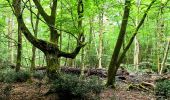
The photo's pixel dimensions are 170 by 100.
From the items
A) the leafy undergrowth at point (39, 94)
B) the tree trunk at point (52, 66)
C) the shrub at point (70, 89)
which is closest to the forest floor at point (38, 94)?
the leafy undergrowth at point (39, 94)

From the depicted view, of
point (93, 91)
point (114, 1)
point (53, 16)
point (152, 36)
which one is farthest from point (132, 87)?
point (152, 36)

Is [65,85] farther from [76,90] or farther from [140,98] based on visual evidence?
[140,98]

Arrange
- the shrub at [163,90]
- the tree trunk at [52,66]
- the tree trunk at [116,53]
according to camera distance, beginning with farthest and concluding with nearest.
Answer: the tree trunk at [116,53] → the shrub at [163,90] → the tree trunk at [52,66]

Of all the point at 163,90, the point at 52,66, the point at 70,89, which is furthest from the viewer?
the point at 163,90

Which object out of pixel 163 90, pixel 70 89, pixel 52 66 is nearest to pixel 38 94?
pixel 52 66

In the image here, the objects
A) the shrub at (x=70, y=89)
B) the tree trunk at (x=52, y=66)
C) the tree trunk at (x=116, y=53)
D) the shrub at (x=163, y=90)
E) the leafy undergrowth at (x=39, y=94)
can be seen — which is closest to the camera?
the shrub at (x=70, y=89)

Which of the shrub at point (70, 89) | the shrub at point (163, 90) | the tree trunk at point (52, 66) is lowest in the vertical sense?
the shrub at point (163, 90)

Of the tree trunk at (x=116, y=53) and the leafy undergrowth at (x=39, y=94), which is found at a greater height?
the tree trunk at (x=116, y=53)

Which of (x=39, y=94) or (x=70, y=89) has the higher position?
(x=70, y=89)

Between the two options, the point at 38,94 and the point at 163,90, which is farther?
the point at 163,90

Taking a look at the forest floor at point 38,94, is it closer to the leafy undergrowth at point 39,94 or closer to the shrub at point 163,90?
the leafy undergrowth at point 39,94

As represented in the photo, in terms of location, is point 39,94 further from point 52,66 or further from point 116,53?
point 116,53

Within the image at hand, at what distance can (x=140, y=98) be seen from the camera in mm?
11062

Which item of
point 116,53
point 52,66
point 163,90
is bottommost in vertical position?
point 163,90
